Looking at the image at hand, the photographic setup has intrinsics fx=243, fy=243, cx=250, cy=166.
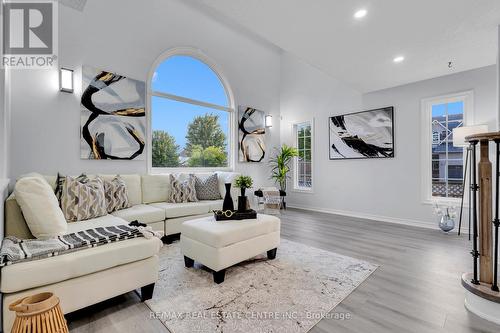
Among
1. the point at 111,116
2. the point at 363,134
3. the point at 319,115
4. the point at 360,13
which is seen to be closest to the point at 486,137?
the point at 360,13

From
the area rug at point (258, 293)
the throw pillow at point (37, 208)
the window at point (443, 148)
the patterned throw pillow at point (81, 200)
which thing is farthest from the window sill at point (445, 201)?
the throw pillow at point (37, 208)

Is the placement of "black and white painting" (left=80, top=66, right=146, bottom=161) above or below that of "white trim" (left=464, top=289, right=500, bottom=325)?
above

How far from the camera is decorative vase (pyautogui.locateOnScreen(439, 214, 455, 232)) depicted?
376 cm

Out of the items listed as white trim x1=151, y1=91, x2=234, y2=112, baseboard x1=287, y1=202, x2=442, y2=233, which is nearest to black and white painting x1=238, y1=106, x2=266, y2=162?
white trim x1=151, y1=91, x2=234, y2=112

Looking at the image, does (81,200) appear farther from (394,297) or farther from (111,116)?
(394,297)

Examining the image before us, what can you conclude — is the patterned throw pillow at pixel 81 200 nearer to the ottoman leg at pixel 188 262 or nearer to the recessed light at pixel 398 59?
the ottoman leg at pixel 188 262

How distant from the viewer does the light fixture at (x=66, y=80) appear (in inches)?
121

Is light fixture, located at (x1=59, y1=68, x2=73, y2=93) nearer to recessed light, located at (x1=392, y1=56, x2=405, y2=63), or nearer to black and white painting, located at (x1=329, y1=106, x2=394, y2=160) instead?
recessed light, located at (x1=392, y1=56, x2=405, y2=63)

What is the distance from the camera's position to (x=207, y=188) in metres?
4.12

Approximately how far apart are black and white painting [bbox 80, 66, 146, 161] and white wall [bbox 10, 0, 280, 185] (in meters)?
0.10

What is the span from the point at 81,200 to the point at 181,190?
1397 mm

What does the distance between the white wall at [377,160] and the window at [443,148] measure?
12 centimetres

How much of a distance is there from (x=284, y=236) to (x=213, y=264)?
173 cm

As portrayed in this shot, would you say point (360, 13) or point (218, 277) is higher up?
point (360, 13)
